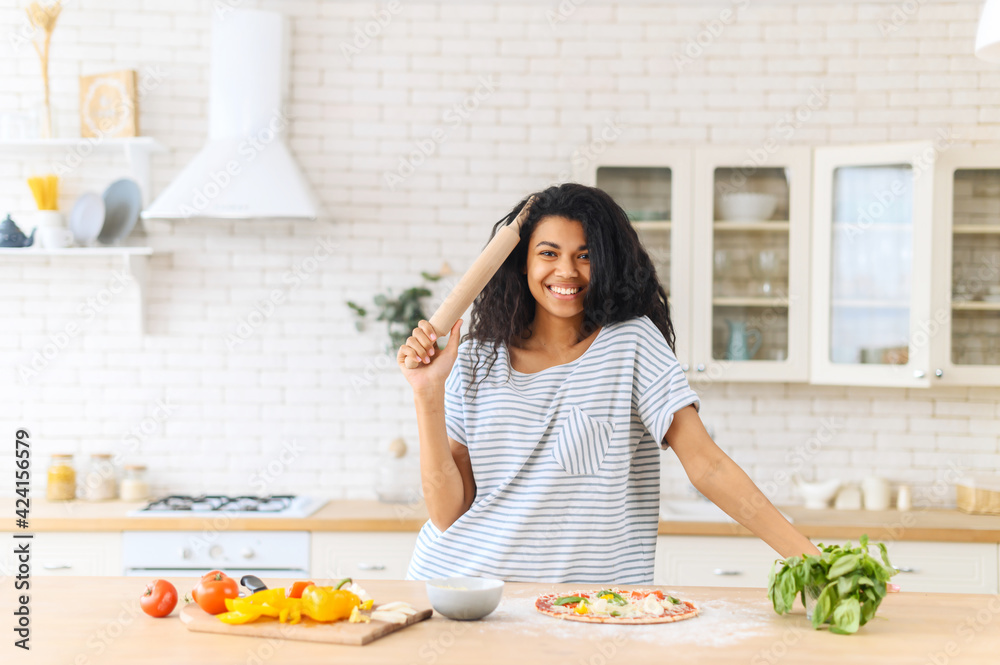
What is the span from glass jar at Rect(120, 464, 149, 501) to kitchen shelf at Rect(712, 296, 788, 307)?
8.19ft

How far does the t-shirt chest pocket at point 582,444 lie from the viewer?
74.8 inches

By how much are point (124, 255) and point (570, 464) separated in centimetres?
258

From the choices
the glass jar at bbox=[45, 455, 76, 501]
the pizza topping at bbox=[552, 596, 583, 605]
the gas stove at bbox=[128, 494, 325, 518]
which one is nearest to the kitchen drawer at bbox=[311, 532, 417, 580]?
the gas stove at bbox=[128, 494, 325, 518]

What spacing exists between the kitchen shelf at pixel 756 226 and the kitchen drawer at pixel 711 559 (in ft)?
4.04

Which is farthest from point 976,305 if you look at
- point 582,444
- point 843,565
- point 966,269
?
point 843,565

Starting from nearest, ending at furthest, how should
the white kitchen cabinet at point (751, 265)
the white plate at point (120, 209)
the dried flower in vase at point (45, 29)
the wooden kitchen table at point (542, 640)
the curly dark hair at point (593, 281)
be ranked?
1. the wooden kitchen table at point (542, 640)
2. the curly dark hair at point (593, 281)
3. the white kitchen cabinet at point (751, 265)
4. the dried flower in vase at point (45, 29)
5. the white plate at point (120, 209)

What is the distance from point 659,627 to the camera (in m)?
1.48

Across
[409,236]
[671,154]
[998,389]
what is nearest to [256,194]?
[409,236]

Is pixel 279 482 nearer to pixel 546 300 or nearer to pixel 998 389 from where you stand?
pixel 546 300

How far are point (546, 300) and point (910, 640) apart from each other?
→ 3.29 ft

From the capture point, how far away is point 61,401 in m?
3.82

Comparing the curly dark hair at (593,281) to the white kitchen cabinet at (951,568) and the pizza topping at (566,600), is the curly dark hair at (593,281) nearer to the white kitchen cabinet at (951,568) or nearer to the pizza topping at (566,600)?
the pizza topping at (566,600)

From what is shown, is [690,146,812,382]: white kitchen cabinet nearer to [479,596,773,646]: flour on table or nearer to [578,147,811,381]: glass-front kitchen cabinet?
[578,147,811,381]: glass-front kitchen cabinet

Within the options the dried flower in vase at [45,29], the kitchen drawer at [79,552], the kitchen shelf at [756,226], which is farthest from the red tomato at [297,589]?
the dried flower in vase at [45,29]
